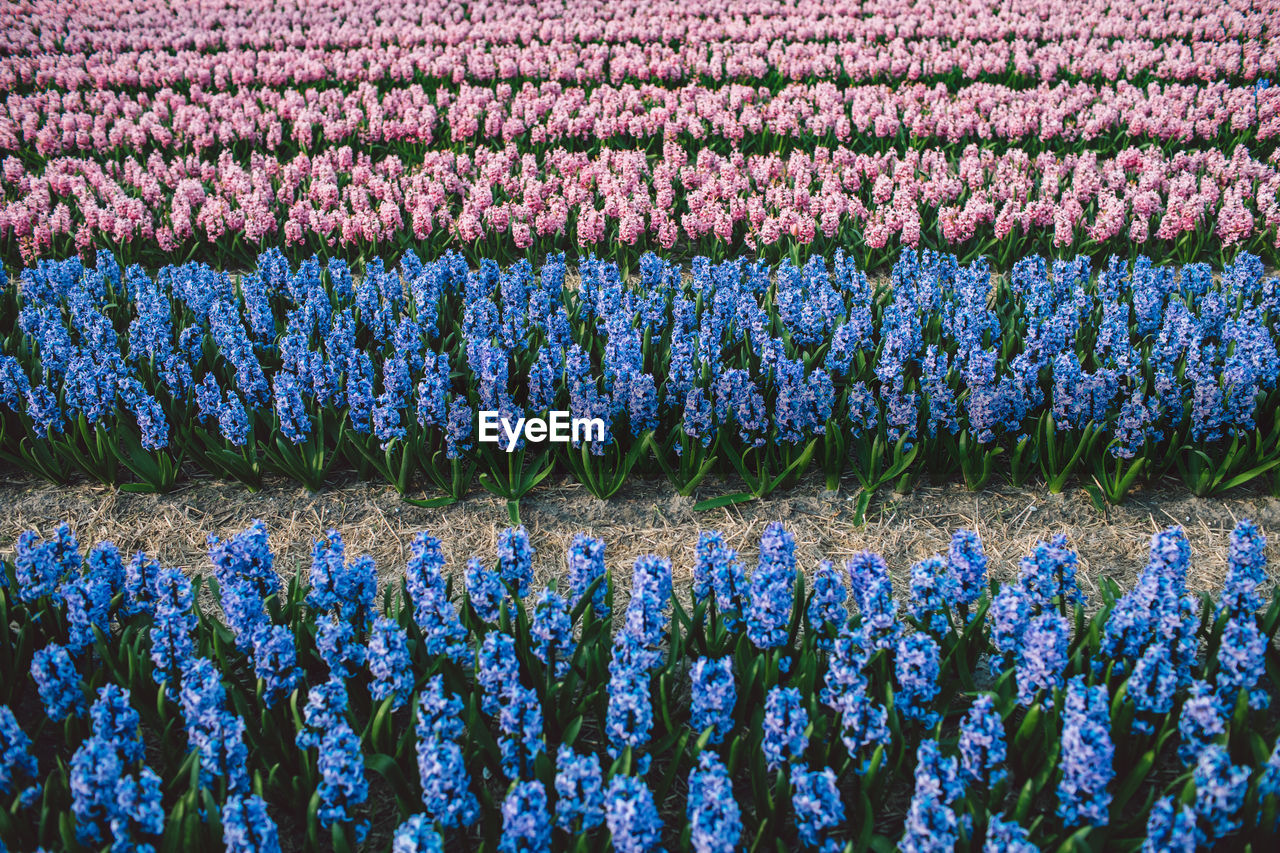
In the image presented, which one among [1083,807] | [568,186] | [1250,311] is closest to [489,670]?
[1083,807]

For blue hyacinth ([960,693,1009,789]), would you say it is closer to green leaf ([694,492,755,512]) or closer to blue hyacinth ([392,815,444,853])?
blue hyacinth ([392,815,444,853])

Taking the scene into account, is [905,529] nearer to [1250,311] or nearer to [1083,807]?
[1083,807]

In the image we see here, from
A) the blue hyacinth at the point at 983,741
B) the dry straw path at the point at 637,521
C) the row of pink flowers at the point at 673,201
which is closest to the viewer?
the blue hyacinth at the point at 983,741

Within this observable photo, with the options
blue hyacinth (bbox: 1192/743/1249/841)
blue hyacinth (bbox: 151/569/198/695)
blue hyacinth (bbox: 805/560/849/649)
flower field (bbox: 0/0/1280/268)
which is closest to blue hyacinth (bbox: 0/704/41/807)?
blue hyacinth (bbox: 151/569/198/695)

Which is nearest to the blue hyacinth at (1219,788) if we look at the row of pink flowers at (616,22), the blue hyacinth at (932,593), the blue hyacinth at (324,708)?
the blue hyacinth at (932,593)

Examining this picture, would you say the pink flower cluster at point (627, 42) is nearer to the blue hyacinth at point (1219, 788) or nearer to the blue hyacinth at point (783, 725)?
the blue hyacinth at point (783, 725)

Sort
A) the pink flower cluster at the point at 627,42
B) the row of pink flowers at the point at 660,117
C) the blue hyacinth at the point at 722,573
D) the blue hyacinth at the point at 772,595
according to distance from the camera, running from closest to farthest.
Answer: the blue hyacinth at the point at 772,595
the blue hyacinth at the point at 722,573
the row of pink flowers at the point at 660,117
the pink flower cluster at the point at 627,42

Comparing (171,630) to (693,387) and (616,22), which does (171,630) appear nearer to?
(693,387)
